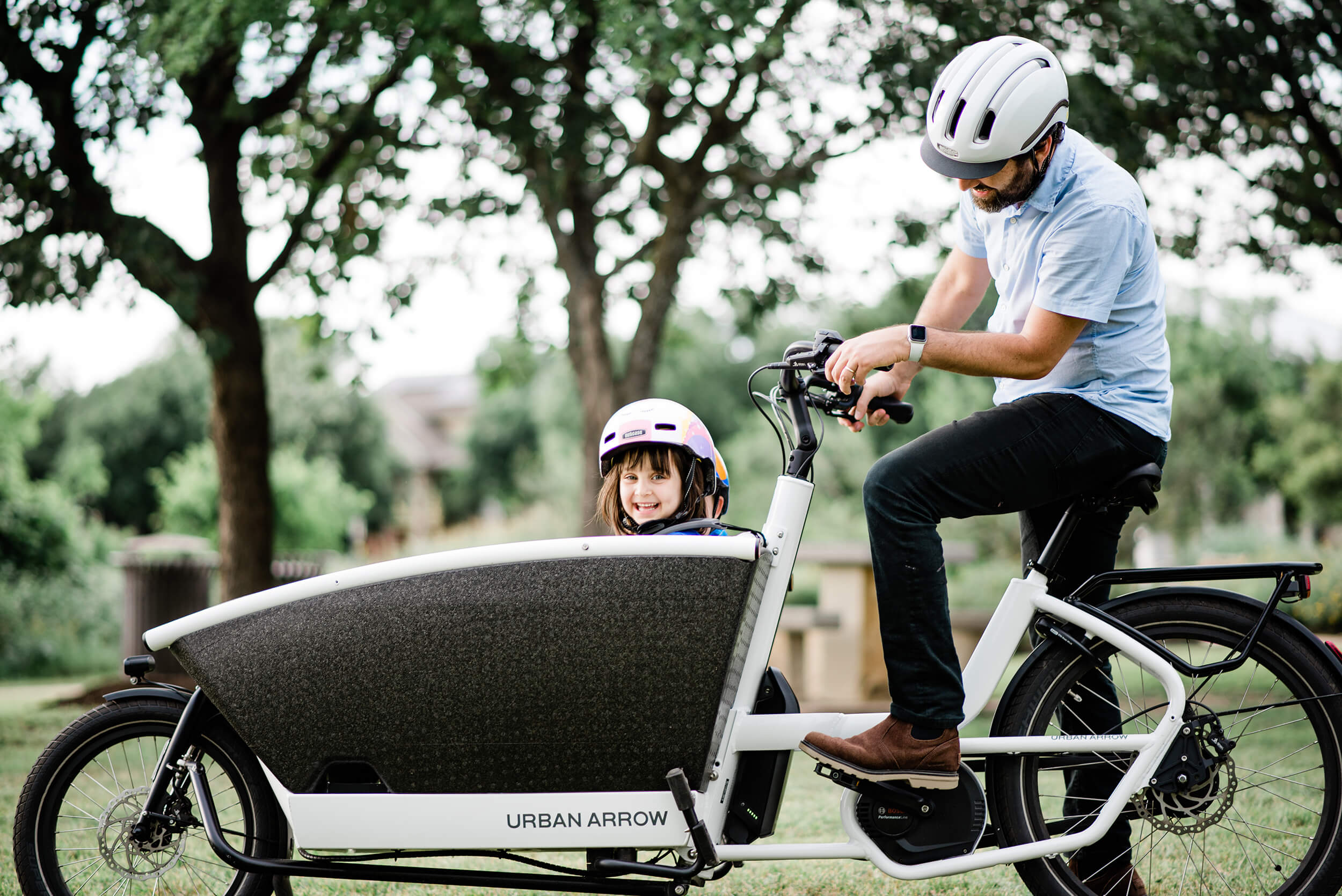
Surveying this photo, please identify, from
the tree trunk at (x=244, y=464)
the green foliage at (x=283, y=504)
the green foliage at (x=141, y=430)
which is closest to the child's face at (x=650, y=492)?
the tree trunk at (x=244, y=464)

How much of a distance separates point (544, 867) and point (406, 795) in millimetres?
357

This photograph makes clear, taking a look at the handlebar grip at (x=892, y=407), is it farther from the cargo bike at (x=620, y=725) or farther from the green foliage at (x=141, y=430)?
the green foliage at (x=141, y=430)

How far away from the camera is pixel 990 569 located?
49.4 feet

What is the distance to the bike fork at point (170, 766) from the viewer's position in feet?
8.91

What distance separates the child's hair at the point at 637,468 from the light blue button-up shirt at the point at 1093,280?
855mm

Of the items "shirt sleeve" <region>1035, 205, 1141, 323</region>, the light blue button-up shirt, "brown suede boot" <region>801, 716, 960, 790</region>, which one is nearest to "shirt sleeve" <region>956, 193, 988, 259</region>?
the light blue button-up shirt

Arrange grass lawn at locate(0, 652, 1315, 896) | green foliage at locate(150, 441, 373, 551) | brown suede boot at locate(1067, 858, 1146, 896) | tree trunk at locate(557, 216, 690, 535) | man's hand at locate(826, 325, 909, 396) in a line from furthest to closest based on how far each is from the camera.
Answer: green foliage at locate(150, 441, 373, 551), tree trunk at locate(557, 216, 690, 535), grass lawn at locate(0, 652, 1315, 896), brown suede boot at locate(1067, 858, 1146, 896), man's hand at locate(826, 325, 909, 396)

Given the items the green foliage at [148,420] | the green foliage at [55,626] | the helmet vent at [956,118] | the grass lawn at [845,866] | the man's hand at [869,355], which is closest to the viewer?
the man's hand at [869,355]

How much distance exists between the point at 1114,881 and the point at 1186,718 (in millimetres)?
534

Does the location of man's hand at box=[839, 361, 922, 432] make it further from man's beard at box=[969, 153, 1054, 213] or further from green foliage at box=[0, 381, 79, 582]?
green foliage at box=[0, 381, 79, 582]

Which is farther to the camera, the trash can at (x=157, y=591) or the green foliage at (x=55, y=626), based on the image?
the green foliage at (x=55, y=626)

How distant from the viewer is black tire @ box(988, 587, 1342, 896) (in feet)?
8.63

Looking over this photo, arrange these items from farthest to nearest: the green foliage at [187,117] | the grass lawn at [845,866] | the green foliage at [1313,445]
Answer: the green foliage at [1313,445] → the green foliage at [187,117] → the grass lawn at [845,866]

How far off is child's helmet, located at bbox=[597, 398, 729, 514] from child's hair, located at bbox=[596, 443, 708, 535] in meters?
0.02
